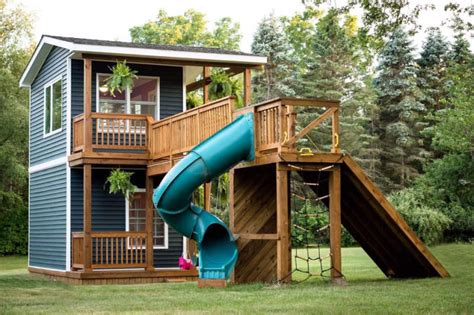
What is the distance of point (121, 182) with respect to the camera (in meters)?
23.0

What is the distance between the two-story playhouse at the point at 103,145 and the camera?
2277 centimetres

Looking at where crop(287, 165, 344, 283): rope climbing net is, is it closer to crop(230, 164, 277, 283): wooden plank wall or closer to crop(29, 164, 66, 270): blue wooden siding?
crop(230, 164, 277, 283): wooden plank wall

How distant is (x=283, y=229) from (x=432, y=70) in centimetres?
3518

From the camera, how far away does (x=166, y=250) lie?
2491 cm

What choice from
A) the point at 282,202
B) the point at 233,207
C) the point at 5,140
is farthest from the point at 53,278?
the point at 5,140

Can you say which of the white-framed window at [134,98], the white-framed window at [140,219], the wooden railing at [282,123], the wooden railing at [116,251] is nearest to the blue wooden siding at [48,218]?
the wooden railing at [116,251]

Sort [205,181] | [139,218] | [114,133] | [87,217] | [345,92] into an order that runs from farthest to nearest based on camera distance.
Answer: [345,92] → [139,218] → [114,133] → [87,217] → [205,181]

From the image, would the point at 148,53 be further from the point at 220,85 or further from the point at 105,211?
the point at 105,211

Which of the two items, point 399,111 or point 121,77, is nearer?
→ point 121,77

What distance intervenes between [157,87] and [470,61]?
11714mm

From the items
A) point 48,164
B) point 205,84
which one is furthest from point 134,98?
point 48,164

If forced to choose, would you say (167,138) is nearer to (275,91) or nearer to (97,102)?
(97,102)

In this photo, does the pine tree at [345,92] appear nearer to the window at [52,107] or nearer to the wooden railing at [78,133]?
the window at [52,107]

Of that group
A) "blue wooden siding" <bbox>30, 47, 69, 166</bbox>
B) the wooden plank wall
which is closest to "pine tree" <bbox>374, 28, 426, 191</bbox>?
"blue wooden siding" <bbox>30, 47, 69, 166</bbox>
